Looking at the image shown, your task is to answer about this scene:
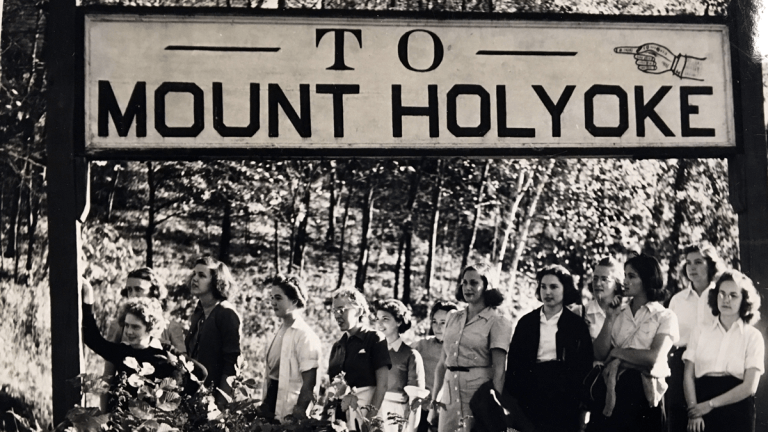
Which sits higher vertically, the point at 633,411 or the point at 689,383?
the point at 689,383

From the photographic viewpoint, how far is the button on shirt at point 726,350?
5.82m

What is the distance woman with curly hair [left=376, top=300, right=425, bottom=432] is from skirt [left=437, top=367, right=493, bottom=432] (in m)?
0.16

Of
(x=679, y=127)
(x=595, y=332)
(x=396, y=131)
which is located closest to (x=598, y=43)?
(x=679, y=127)

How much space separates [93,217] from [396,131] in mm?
2002

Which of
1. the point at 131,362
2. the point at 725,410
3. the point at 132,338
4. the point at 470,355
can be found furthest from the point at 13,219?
the point at 725,410

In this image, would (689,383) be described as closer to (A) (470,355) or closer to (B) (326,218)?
(A) (470,355)

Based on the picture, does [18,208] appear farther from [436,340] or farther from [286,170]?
[436,340]

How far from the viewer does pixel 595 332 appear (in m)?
6.01

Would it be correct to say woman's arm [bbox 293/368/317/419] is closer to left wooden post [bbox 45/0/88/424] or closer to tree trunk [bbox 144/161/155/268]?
left wooden post [bbox 45/0/88/424]

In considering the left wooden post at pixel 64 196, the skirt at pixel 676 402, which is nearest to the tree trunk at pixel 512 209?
the skirt at pixel 676 402

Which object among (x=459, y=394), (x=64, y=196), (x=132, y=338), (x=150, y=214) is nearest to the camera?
(x=64, y=196)

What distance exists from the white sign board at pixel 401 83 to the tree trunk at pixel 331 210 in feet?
3.81

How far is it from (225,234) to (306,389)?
1.33 metres

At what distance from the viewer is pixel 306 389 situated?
5.70 m
